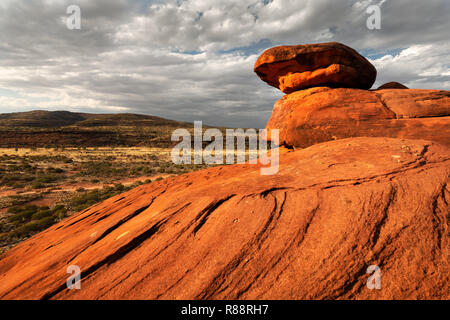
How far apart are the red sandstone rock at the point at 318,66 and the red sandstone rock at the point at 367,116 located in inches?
32.4

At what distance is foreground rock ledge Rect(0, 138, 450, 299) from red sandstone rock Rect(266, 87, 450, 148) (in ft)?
8.25

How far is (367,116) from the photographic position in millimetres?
8430

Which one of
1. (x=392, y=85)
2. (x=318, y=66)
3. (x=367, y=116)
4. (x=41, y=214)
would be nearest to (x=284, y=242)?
(x=367, y=116)

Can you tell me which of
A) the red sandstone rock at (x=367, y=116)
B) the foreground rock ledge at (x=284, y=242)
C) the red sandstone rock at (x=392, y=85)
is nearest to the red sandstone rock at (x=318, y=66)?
the red sandstone rock at (x=392, y=85)

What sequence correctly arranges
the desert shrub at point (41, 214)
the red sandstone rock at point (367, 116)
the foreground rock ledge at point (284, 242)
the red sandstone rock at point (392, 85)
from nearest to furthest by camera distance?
the foreground rock ledge at point (284, 242), the red sandstone rock at point (367, 116), the red sandstone rock at point (392, 85), the desert shrub at point (41, 214)

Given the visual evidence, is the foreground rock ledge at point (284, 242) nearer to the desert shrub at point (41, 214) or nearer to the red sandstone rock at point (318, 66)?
the red sandstone rock at point (318, 66)

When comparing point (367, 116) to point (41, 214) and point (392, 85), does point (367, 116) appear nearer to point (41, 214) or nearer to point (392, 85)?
point (392, 85)

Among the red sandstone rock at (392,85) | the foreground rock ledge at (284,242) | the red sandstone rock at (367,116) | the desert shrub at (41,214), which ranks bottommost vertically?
the desert shrub at (41,214)

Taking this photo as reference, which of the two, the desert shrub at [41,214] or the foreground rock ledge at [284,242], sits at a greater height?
the foreground rock ledge at [284,242]

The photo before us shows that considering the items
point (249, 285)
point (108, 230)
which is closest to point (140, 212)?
point (108, 230)

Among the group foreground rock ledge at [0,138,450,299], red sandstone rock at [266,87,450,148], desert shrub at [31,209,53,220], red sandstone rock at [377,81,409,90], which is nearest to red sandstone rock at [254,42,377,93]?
red sandstone rock at [377,81,409,90]

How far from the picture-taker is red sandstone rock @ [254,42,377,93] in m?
10.2

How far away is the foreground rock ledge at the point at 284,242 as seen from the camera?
3.22 m

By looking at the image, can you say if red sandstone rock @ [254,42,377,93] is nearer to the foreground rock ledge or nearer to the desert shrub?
the foreground rock ledge
